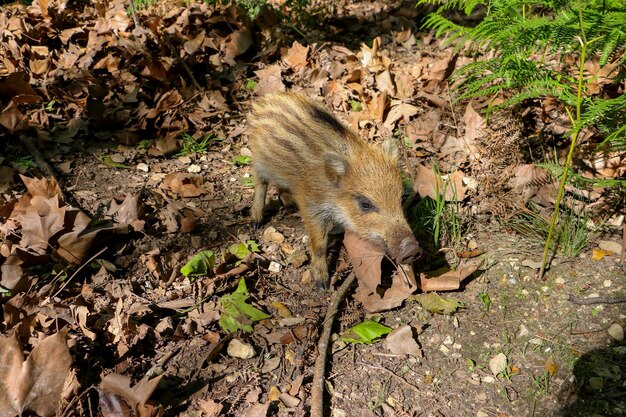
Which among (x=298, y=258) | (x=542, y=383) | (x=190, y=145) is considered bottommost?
(x=298, y=258)

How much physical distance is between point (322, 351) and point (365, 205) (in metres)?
1.12

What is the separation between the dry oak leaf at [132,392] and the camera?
2480mm

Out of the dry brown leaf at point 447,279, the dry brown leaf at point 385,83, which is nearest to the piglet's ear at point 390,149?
the dry brown leaf at point 447,279

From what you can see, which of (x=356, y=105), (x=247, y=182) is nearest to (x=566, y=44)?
(x=356, y=105)

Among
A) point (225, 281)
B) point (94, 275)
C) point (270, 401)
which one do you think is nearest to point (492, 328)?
point (270, 401)

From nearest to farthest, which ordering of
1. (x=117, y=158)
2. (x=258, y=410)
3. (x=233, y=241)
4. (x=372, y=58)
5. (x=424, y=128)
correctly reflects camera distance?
(x=258, y=410) < (x=233, y=241) < (x=117, y=158) < (x=424, y=128) < (x=372, y=58)

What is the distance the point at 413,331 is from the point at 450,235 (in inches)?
34.2

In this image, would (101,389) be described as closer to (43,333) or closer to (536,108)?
(43,333)

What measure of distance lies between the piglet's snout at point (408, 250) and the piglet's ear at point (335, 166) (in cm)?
68

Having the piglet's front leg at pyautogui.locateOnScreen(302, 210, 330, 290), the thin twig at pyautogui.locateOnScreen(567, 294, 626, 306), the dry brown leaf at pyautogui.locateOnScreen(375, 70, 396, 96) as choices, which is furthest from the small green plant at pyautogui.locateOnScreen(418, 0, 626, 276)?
the dry brown leaf at pyautogui.locateOnScreen(375, 70, 396, 96)

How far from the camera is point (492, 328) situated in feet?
10.3

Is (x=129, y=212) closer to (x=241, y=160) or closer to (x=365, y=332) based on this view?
(x=241, y=160)

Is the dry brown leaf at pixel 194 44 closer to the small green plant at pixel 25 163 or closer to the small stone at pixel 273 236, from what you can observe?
the small green plant at pixel 25 163

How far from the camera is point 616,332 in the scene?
2971mm
